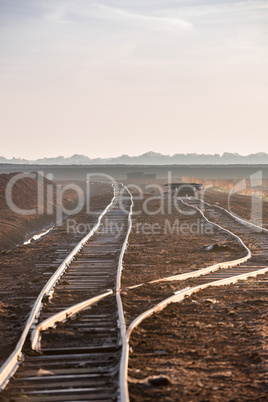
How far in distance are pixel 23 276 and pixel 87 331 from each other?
597 cm

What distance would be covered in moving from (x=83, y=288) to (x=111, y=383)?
18.7ft

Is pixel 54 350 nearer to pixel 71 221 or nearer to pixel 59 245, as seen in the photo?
pixel 59 245

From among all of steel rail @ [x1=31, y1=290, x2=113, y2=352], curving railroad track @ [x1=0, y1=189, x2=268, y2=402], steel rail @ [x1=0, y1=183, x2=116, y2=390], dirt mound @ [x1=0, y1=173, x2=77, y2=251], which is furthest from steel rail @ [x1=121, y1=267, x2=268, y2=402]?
dirt mound @ [x1=0, y1=173, x2=77, y2=251]

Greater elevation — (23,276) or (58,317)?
(58,317)

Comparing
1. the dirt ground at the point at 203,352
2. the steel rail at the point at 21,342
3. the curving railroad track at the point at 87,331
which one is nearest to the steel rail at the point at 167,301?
the curving railroad track at the point at 87,331

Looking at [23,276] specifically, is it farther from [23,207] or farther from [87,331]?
[23,207]

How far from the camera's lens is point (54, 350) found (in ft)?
26.4

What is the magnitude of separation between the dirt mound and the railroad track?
1096 cm

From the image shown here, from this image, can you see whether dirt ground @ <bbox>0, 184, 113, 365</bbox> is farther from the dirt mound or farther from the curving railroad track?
the dirt mound

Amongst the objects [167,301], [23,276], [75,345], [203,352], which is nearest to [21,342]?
[75,345]

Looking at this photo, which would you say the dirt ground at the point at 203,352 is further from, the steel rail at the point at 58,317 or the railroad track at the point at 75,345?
the steel rail at the point at 58,317

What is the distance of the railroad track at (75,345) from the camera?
22.0ft

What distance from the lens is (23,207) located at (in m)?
37.5

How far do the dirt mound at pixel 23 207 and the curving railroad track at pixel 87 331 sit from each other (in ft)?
31.6
